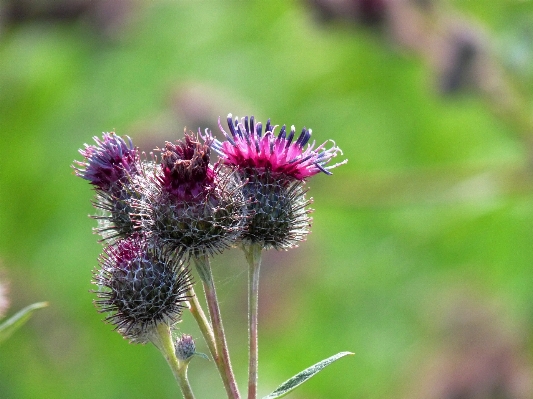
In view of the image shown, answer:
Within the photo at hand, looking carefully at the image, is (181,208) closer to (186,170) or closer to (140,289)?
(186,170)

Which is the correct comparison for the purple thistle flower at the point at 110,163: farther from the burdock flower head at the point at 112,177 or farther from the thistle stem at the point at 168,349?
the thistle stem at the point at 168,349

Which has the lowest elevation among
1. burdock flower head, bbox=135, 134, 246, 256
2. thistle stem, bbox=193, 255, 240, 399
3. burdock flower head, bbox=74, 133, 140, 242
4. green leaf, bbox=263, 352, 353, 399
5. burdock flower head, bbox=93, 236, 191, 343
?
green leaf, bbox=263, 352, 353, 399

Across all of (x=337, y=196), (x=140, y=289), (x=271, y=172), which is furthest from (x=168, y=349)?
(x=337, y=196)

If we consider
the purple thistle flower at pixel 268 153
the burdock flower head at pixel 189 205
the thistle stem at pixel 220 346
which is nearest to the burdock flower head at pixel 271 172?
the purple thistle flower at pixel 268 153

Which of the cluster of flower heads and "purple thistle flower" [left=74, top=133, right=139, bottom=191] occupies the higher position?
"purple thistle flower" [left=74, top=133, right=139, bottom=191]

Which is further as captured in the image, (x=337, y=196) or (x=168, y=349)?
(x=337, y=196)

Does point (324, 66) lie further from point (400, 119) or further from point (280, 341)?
point (280, 341)

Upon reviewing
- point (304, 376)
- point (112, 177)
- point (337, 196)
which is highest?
point (112, 177)

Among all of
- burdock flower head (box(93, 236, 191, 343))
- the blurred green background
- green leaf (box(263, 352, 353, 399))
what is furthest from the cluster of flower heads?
the blurred green background

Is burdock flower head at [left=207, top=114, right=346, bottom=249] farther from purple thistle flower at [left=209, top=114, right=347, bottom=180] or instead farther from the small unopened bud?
the small unopened bud
